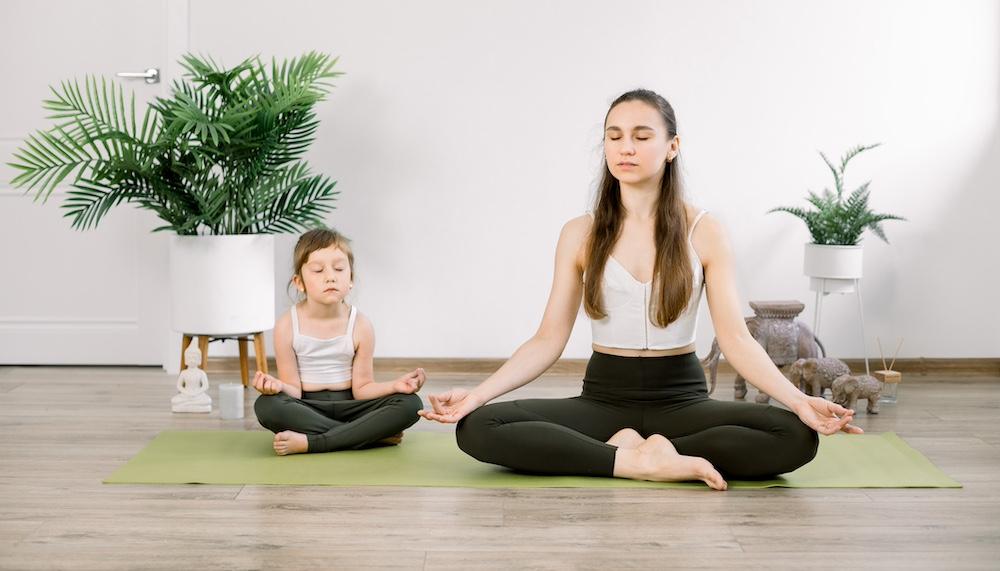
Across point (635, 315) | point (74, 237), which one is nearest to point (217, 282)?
point (74, 237)

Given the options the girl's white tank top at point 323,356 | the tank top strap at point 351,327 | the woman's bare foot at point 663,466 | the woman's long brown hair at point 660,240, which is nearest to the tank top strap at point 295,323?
the girl's white tank top at point 323,356

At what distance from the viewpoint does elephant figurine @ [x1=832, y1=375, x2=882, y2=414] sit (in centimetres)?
313

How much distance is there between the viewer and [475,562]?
1.85 m

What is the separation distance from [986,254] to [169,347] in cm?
281

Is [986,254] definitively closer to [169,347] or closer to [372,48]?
[372,48]

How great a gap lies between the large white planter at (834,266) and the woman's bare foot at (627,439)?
1.34 m

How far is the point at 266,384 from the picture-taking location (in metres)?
2.58

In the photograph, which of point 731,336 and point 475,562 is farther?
point 731,336

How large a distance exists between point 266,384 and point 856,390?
161 cm

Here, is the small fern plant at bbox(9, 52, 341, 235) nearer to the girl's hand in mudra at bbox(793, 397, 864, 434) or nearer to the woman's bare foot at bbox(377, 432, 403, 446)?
the woman's bare foot at bbox(377, 432, 403, 446)

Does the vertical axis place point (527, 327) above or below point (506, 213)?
below

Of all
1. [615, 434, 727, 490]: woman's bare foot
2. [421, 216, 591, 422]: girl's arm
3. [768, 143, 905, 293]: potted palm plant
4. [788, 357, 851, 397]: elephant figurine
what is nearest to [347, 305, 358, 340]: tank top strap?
[421, 216, 591, 422]: girl's arm

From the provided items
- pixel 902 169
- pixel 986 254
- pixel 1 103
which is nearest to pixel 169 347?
pixel 1 103

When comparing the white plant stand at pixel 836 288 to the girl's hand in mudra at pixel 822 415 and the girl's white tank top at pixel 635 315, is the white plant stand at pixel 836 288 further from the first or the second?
the girl's hand in mudra at pixel 822 415
